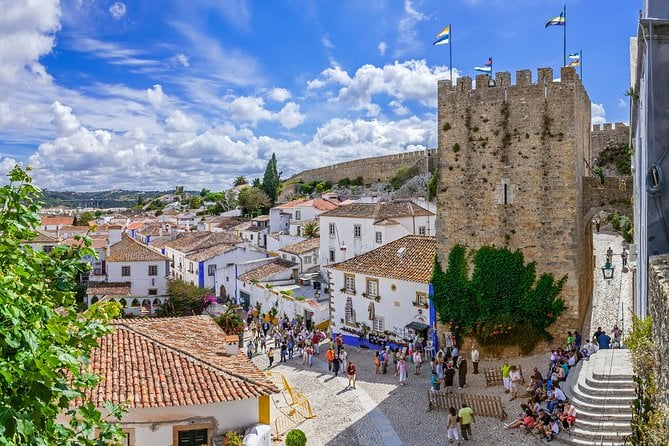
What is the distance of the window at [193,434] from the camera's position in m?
11.8

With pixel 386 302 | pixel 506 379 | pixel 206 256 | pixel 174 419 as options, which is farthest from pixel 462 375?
pixel 206 256

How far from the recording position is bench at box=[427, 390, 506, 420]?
15.8 m

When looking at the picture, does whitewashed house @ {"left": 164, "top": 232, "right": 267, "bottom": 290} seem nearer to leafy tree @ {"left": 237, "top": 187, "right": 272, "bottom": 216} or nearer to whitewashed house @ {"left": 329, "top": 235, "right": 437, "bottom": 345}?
whitewashed house @ {"left": 329, "top": 235, "right": 437, "bottom": 345}

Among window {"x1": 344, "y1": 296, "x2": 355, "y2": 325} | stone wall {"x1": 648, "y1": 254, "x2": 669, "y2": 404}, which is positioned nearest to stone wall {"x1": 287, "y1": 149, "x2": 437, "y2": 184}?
window {"x1": 344, "y1": 296, "x2": 355, "y2": 325}

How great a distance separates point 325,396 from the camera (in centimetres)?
1942

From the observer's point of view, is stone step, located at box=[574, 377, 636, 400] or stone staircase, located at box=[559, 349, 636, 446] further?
stone step, located at box=[574, 377, 636, 400]

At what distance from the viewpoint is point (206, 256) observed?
1679 inches

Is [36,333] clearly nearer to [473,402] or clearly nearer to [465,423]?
[465,423]

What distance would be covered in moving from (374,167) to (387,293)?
176 ft

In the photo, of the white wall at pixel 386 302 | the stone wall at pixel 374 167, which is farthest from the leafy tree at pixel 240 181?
the white wall at pixel 386 302

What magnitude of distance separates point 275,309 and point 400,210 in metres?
10.5

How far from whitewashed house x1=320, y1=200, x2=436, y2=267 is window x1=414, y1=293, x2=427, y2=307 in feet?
36.0

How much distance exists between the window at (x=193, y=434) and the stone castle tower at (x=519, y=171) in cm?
1283

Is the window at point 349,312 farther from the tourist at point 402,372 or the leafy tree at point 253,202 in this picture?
the leafy tree at point 253,202
